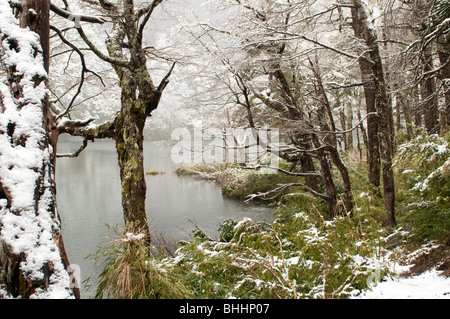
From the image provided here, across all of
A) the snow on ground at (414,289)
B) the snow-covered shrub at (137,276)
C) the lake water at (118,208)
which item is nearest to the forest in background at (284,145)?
the snow-covered shrub at (137,276)

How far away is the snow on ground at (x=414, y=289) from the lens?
7.48ft

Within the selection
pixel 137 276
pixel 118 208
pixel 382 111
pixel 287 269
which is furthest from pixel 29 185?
pixel 118 208

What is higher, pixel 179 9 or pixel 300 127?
→ pixel 179 9

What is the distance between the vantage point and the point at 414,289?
2.41m

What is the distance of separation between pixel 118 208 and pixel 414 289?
11164mm

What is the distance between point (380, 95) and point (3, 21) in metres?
5.04

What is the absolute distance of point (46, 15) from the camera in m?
2.52

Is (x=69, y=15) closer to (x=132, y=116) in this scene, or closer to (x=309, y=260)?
(x=132, y=116)

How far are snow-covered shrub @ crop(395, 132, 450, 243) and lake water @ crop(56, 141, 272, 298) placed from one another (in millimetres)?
4421
